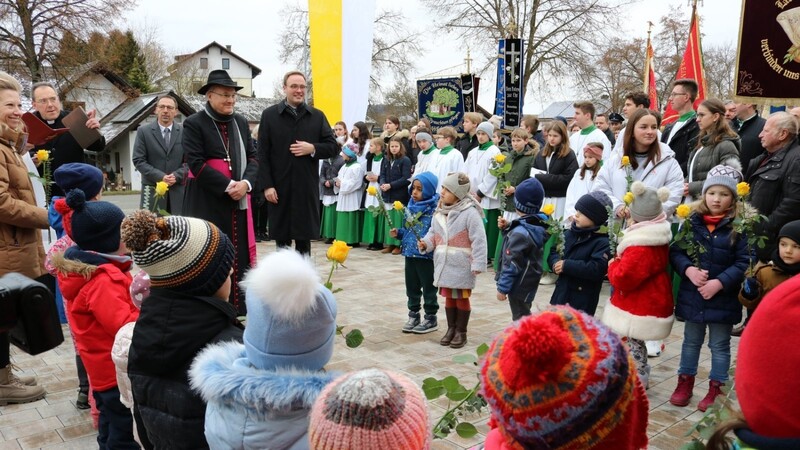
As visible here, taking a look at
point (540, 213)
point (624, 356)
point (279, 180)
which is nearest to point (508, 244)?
point (540, 213)

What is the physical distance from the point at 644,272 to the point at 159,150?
17.6 ft

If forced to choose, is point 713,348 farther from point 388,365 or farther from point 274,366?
point 274,366

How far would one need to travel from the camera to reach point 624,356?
4.61ft

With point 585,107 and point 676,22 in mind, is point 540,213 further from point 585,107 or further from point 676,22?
point 676,22

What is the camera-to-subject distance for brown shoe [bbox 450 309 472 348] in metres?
5.41

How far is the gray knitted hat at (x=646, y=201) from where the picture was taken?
4.26 meters

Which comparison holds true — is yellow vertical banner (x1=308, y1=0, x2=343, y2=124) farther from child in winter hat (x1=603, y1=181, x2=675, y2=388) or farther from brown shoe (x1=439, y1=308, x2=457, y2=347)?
child in winter hat (x1=603, y1=181, x2=675, y2=388)

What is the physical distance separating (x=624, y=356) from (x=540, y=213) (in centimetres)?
364

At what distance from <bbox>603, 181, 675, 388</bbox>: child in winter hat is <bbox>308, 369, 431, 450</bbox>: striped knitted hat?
3035mm

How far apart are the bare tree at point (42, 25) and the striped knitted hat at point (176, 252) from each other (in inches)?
996

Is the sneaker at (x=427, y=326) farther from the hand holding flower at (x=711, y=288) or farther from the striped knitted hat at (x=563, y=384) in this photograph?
the striped knitted hat at (x=563, y=384)

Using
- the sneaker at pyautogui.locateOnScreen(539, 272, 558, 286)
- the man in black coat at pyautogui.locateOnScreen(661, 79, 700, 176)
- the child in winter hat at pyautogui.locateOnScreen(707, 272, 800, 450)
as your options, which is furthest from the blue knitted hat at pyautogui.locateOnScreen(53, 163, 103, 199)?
the sneaker at pyautogui.locateOnScreen(539, 272, 558, 286)

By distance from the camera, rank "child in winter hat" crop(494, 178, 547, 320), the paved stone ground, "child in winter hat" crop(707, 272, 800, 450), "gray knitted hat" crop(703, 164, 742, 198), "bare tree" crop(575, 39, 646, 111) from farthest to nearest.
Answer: "bare tree" crop(575, 39, 646, 111) < "child in winter hat" crop(494, 178, 547, 320) < "gray knitted hat" crop(703, 164, 742, 198) < the paved stone ground < "child in winter hat" crop(707, 272, 800, 450)

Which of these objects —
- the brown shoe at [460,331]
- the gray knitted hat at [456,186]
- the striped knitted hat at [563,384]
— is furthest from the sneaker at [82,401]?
the striped knitted hat at [563,384]
